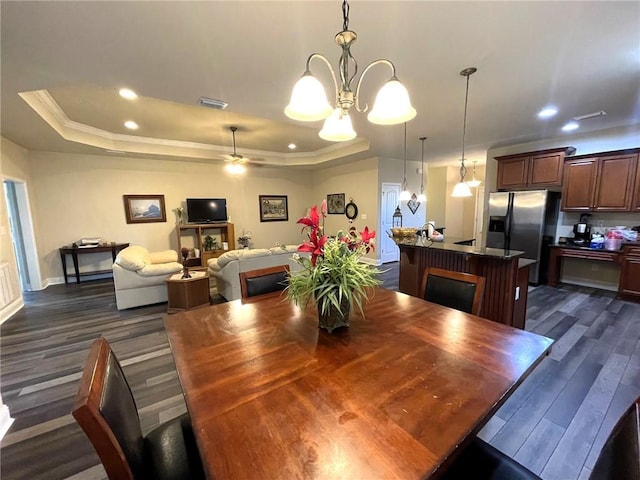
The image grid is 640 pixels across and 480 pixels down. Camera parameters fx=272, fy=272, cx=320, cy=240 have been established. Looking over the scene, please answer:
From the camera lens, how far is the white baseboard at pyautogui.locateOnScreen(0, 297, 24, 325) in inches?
139

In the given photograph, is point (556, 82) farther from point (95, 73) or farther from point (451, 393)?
point (95, 73)

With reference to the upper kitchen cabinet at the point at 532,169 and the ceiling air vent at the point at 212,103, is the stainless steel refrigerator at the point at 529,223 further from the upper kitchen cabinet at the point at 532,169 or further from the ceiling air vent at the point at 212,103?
the ceiling air vent at the point at 212,103

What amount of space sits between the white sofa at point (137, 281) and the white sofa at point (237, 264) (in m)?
0.66

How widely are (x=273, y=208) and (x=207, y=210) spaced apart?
1.91 m

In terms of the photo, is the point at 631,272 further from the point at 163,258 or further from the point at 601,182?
the point at 163,258

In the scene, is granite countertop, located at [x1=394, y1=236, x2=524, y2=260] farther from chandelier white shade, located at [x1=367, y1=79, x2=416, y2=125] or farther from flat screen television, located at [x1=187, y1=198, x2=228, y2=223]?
flat screen television, located at [x1=187, y1=198, x2=228, y2=223]

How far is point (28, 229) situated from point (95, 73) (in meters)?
4.30

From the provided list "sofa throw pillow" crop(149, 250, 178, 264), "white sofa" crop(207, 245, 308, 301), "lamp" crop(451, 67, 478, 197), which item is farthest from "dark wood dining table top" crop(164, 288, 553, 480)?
"sofa throw pillow" crop(149, 250, 178, 264)

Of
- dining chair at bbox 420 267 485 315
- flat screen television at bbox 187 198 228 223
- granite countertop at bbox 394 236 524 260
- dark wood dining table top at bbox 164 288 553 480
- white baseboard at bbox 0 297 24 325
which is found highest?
flat screen television at bbox 187 198 228 223

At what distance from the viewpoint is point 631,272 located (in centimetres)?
398

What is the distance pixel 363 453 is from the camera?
712 mm

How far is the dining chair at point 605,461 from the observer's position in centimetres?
58

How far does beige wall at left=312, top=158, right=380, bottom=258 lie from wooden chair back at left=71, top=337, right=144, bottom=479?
19.2 ft

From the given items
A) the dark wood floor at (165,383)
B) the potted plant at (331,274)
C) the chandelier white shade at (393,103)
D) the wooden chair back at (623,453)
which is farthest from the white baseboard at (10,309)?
the wooden chair back at (623,453)
